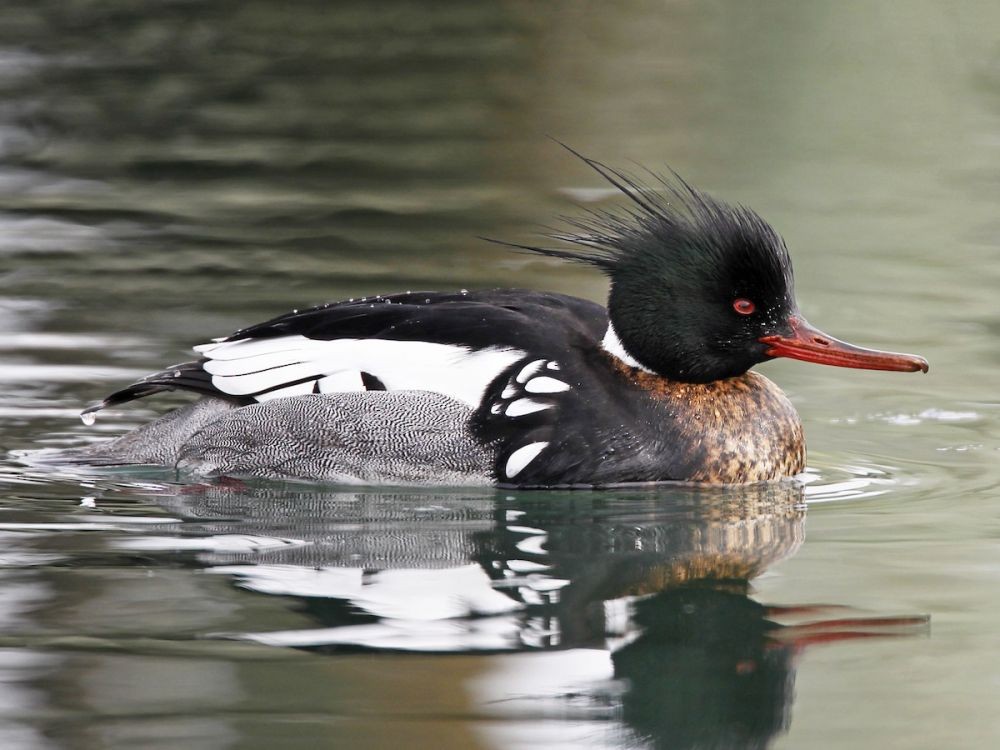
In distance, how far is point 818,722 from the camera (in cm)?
427

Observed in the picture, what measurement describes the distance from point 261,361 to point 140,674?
8.48 feet

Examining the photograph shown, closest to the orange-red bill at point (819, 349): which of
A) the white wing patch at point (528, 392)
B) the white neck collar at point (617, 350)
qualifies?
the white neck collar at point (617, 350)

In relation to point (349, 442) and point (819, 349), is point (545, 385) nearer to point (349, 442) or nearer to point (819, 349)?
point (349, 442)

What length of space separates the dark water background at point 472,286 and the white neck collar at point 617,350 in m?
0.63

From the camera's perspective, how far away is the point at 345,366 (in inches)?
269

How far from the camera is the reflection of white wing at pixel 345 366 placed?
264 inches

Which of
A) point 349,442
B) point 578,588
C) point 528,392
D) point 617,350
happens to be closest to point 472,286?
point 617,350

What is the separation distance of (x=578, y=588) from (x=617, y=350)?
5.65 feet

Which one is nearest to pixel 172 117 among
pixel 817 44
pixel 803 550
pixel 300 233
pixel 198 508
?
pixel 300 233

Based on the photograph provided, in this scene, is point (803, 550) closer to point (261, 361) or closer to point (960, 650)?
point (960, 650)

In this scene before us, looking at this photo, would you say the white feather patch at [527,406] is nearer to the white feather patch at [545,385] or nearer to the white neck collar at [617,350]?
the white feather patch at [545,385]

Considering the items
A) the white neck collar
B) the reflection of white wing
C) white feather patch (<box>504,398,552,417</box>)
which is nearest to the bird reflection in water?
white feather patch (<box>504,398,552,417</box>)

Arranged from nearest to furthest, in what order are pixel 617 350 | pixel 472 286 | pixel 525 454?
pixel 525 454
pixel 617 350
pixel 472 286

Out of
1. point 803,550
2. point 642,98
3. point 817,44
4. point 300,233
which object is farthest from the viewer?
point 817,44
